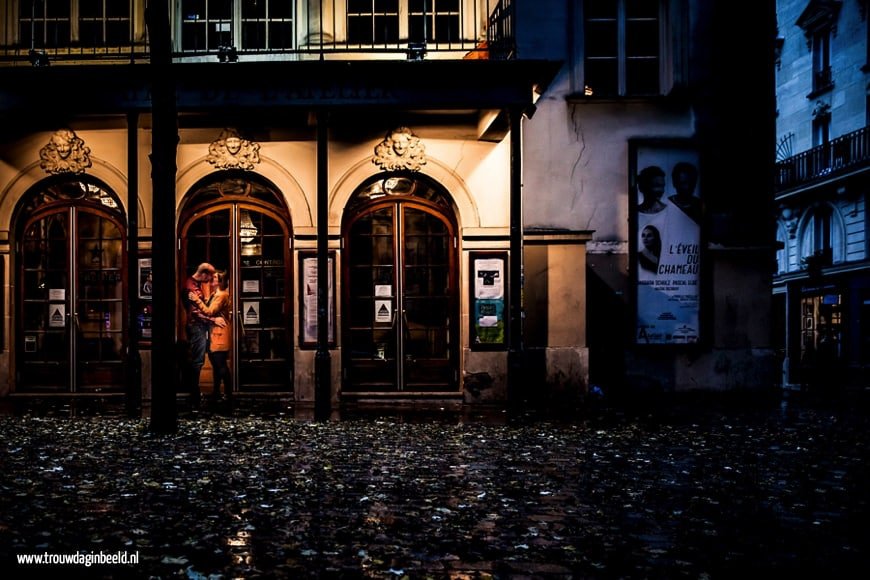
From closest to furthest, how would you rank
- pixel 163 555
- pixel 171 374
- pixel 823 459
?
pixel 163 555, pixel 823 459, pixel 171 374

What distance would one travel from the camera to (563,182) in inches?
599

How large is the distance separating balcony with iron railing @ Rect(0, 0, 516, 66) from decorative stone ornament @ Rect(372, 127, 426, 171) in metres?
1.37

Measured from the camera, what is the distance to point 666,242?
15.4 metres

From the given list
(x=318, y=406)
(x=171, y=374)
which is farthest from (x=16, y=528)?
(x=318, y=406)

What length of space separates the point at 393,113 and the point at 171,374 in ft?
19.7

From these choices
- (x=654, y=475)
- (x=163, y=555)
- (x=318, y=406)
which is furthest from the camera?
(x=318, y=406)

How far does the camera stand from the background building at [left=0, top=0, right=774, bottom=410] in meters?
14.1

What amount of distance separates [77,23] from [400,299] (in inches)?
281

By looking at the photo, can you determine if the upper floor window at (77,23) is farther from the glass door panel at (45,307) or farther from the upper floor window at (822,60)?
the upper floor window at (822,60)

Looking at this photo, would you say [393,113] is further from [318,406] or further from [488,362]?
[318,406]

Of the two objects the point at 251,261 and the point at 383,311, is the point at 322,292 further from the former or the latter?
the point at 251,261

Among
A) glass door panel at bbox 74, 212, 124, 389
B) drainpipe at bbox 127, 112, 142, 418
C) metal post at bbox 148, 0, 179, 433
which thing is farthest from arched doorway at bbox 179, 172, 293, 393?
metal post at bbox 148, 0, 179, 433

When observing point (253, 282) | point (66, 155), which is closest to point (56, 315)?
point (66, 155)

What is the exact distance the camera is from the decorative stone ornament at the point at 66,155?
47.1ft
